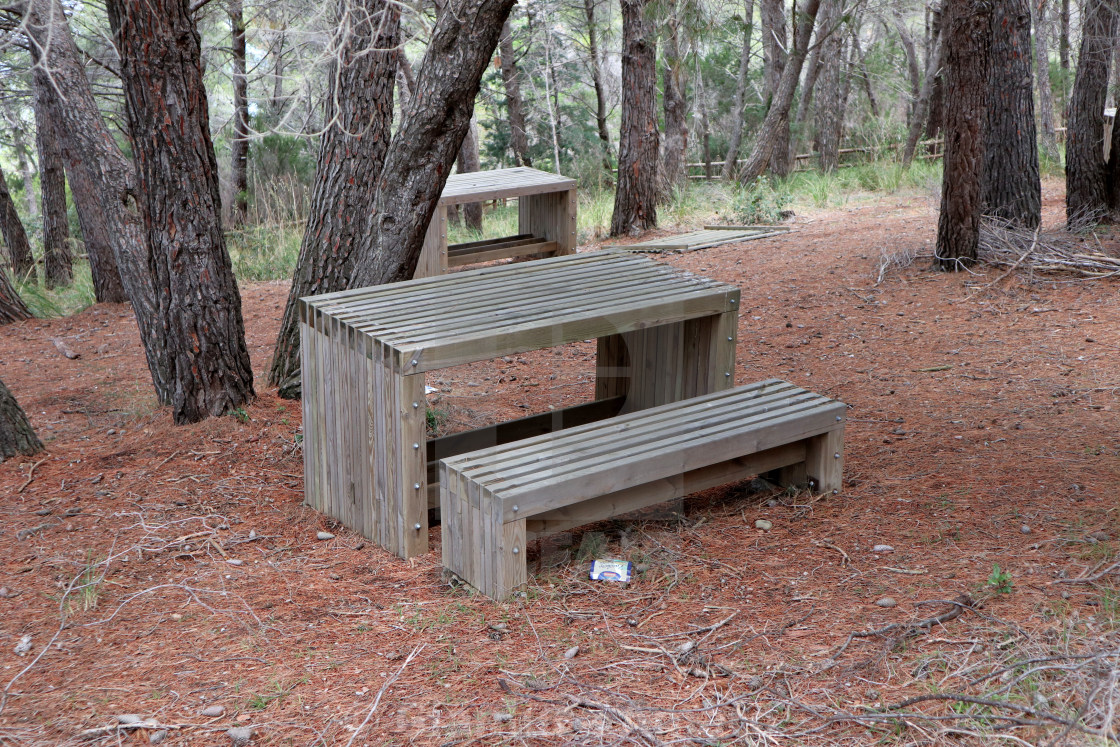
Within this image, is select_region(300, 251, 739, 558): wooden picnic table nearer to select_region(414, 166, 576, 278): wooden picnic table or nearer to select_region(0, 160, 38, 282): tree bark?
select_region(414, 166, 576, 278): wooden picnic table

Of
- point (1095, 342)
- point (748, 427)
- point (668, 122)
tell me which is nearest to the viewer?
point (748, 427)

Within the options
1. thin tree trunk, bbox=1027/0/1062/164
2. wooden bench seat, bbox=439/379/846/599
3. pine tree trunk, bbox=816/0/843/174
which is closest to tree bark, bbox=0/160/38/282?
wooden bench seat, bbox=439/379/846/599

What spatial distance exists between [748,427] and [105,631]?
2.32 m

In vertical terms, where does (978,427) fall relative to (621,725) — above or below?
above

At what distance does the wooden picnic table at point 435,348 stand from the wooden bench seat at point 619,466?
238mm

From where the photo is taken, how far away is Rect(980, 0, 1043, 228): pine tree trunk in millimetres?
7500

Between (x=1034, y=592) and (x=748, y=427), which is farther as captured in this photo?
(x=748, y=427)

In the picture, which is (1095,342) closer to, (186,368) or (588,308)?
(588,308)

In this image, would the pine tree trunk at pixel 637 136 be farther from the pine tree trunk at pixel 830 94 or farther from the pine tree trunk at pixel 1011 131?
the pine tree trunk at pixel 830 94

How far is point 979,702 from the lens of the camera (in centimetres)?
229

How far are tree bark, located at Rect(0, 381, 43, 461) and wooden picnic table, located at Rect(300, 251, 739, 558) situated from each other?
1.52 meters

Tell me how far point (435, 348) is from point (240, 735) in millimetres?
1370

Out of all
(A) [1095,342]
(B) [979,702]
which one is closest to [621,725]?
(B) [979,702]

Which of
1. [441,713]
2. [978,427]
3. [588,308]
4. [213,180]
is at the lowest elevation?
[441,713]
